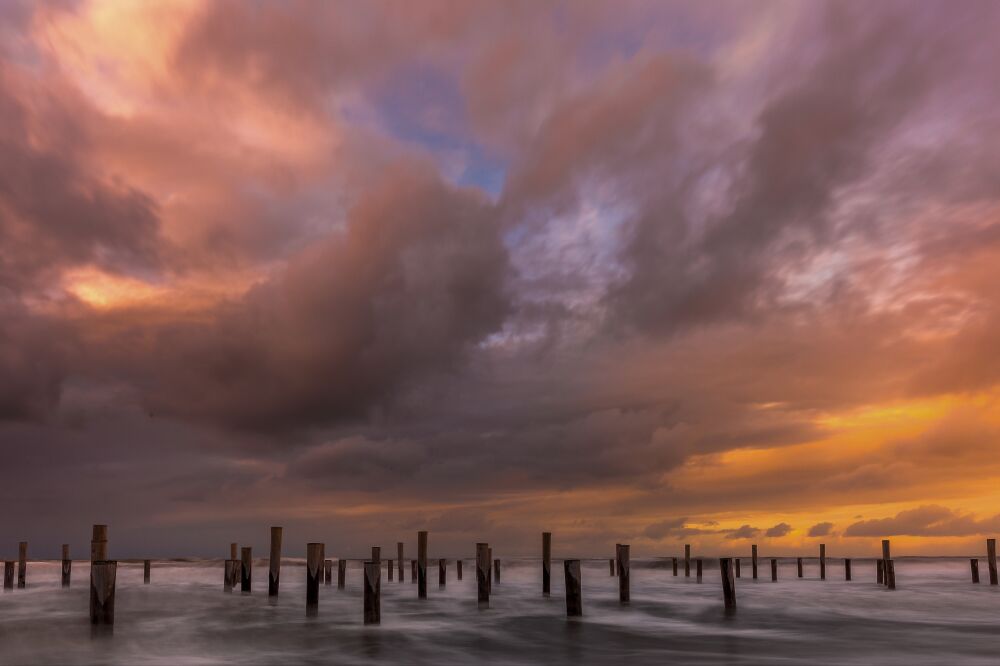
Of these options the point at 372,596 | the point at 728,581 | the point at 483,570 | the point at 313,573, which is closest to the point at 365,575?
the point at 372,596

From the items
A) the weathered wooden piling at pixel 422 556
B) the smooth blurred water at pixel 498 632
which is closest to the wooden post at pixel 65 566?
the smooth blurred water at pixel 498 632

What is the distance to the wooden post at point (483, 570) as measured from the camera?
2982 centimetres

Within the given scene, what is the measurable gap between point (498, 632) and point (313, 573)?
7.27 metres

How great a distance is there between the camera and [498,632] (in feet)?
76.6

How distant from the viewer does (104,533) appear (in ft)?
87.5

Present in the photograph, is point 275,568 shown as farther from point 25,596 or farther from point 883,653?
point 883,653

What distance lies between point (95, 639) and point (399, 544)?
105 feet

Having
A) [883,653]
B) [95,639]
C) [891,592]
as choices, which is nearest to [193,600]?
[95,639]

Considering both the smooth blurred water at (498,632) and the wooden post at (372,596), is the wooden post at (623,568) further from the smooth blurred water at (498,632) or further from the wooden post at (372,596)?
the wooden post at (372,596)

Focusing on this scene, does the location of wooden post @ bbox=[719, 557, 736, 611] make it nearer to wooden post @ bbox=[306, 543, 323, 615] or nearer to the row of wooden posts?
the row of wooden posts

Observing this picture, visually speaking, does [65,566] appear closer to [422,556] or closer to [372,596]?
[422,556]

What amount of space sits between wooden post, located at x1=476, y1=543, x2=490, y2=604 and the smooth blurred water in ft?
2.03

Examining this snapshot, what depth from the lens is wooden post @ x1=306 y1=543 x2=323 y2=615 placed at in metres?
25.9

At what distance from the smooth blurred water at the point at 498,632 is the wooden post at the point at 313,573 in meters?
0.69
